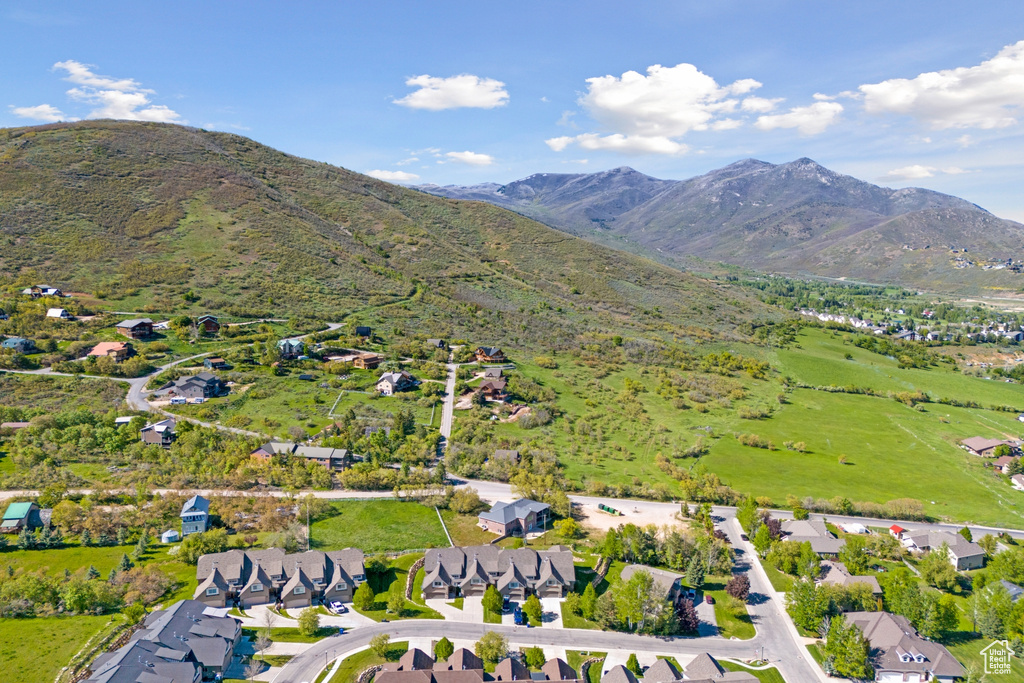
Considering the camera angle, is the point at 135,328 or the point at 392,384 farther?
the point at 135,328

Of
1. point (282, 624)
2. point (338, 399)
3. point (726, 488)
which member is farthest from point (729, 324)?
point (282, 624)

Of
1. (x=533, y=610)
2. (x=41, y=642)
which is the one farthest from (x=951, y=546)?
(x=41, y=642)

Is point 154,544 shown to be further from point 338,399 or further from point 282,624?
point 338,399

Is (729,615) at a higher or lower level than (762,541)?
lower

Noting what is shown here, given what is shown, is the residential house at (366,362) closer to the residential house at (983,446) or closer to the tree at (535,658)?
the tree at (535,658)

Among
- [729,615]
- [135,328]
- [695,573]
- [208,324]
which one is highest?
[208,324]

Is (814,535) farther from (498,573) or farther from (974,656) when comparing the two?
(498,573)

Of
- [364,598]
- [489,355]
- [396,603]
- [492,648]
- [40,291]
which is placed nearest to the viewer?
[492,648]

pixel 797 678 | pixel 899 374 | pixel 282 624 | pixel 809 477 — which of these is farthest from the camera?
pixel 899 374
